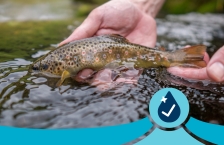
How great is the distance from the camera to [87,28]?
11.6 feet

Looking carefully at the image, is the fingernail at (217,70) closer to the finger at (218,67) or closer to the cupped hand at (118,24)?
the finger at (218,67)

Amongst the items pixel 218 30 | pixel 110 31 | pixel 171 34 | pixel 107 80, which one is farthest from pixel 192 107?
pixel 218 30

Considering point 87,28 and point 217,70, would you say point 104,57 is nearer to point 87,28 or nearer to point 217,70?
point 87,28

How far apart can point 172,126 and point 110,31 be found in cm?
212

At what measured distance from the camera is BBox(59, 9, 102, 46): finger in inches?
134

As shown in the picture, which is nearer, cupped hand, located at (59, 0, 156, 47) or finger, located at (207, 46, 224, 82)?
finger, located at (207, 46, 224, 82)

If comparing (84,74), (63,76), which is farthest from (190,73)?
(63,76)

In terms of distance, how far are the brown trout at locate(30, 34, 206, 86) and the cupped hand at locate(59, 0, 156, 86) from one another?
141mm

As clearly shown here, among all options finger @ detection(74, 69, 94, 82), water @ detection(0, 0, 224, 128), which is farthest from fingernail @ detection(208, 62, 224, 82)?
finger @ detection(74, 69, 94, 82)

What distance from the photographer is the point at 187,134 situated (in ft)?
7.21

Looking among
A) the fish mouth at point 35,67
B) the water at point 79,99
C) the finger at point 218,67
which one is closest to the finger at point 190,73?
the water at point 79,99

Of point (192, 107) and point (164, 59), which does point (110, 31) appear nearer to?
point (164, 59)

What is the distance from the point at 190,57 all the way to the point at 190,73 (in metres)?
0.25

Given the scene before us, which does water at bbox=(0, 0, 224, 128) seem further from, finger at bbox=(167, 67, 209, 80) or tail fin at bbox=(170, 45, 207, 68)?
tail fin at bbox=(170, 45, 207, 68)
